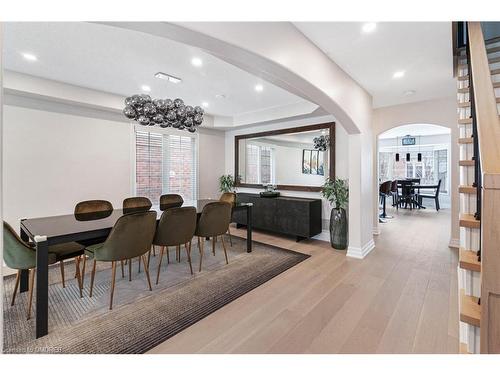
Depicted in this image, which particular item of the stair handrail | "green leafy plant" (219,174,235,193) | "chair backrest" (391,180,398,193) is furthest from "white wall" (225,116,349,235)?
"chair backrest" (391,180,398,193)

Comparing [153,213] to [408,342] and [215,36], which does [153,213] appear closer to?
[215,36]

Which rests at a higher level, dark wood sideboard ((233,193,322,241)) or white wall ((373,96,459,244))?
white wall ((373,96,459,244))

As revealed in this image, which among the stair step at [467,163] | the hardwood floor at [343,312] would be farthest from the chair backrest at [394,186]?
the stair step at [467,163]

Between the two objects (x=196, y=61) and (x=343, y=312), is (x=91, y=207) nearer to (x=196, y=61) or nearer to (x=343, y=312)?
(x=196, y=61)

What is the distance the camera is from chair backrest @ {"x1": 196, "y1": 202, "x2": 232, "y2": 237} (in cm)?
326

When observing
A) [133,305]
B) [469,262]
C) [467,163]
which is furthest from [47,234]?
[467,163]

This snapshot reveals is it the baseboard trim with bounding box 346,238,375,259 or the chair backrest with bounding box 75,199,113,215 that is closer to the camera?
the chair backrest with bounding box 75,199,113,215

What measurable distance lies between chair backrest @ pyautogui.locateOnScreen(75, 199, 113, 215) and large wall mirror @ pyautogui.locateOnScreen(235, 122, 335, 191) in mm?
3267

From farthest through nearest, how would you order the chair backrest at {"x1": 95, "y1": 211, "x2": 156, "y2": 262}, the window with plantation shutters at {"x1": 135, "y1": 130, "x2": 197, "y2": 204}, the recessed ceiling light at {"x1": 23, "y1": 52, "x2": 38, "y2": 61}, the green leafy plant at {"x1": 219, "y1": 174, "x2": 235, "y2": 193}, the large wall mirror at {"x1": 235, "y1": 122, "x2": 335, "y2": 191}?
the green leafy plant at {"x1": 219, "y1": 174, "x2": 235, "y2": 193} < the window with plantation shutters at {"x1": 135, "y1": 130, "x2": 197, "y2": 204} < the large wall mirror at {"x1": 235, "y1": 122, "x2": 335, "y2": 191} < the recessed ceiling light at {"x1": 23, "y1": 52, "x2": 38, "y2": 61} < the chair backrest at {"x1": 95, "y1": 211, "x2": 156, "y2": 262}

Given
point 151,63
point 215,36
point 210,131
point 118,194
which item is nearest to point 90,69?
point 151,63

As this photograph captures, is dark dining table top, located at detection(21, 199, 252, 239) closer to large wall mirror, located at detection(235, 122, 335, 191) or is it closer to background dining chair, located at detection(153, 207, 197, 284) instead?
background dining chair, located at detection(153, 207, 197, 284)

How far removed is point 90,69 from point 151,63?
898 millimetres

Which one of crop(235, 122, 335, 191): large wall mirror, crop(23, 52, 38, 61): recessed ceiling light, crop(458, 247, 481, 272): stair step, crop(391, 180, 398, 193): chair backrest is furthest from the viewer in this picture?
crop(391, 180, 398, 193): chair backrest

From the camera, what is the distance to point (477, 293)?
136cm
